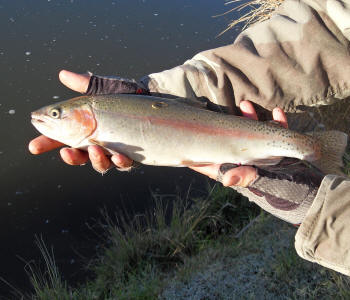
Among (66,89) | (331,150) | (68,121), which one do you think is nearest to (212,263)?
(331,150)

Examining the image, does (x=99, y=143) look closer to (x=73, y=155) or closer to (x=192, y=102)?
(x=73, y=155)

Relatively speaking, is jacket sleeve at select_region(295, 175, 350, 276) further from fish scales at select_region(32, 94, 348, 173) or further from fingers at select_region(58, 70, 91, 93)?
fingers at select_region(58, 70, 91, 93)

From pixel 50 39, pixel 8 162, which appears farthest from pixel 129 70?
pixel 8 162

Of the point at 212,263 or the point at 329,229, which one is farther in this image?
the point at 212,263

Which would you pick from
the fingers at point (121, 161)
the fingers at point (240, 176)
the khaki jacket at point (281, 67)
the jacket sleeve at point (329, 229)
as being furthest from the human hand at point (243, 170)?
the fingers at point (121, 161)

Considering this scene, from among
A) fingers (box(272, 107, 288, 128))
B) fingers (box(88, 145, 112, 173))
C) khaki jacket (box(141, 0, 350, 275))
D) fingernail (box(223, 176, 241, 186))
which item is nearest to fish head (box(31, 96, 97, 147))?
fingers (box(88, 145, 112, 173))

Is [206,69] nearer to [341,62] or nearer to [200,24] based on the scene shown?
[341,62]

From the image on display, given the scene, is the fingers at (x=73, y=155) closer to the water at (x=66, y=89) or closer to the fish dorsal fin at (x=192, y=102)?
the fish dorsal fin at (x=192, y=102)
